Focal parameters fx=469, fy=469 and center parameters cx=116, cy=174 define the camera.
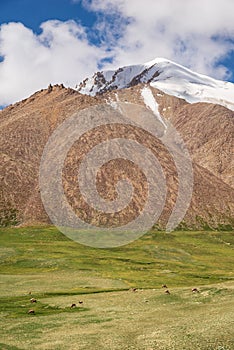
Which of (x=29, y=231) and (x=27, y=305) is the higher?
(x=29, y=231)

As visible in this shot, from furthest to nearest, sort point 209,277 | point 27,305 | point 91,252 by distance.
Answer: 1. point 91,252
2. point 209,277
3. point 27,305

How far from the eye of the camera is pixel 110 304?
177ft

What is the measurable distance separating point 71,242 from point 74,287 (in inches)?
3372

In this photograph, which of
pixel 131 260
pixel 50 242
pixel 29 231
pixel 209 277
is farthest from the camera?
pixel 29 231

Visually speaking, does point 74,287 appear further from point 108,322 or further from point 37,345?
point 37,345

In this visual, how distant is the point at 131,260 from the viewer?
130 metres

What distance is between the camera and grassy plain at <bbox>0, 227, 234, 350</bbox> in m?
34.9

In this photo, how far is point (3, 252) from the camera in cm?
13112

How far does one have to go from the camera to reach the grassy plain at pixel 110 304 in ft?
115

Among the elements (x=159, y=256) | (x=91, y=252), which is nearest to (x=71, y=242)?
(x=91, y=252)

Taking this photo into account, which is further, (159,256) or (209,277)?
(159,256)

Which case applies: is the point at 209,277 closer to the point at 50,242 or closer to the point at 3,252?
the point at 3,252

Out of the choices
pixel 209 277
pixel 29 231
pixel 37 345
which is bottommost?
pixel 209 277

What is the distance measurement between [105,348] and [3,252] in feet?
339
